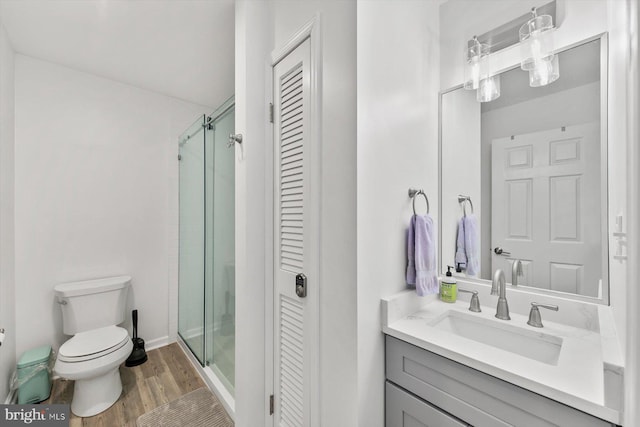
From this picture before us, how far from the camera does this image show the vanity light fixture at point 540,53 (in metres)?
1.13

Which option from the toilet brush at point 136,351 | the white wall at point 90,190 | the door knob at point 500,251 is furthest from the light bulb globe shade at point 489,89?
the toilet brush at point 136,351

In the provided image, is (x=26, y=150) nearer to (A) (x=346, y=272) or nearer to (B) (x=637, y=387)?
(A) (x=346, y=272)

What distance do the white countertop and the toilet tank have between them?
7.07ft

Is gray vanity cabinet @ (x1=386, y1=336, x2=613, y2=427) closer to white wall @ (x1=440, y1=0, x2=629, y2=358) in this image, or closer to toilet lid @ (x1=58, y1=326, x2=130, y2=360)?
white wall @ (x1=440, y1=0, x2=629, y2=358)

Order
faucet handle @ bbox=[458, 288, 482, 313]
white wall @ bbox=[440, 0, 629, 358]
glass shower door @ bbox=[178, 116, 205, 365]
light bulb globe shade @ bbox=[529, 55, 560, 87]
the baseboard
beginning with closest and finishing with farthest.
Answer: white wall @ bbox=[440, 0, 629, 358] → light bulb globe shade @ bbox=[529, 55, 560, 87] → faucet handle @ bbox=[458, 288, 482, 313] → glass shower door @ bbox=[178, 116, 205, 365] → the baseboard

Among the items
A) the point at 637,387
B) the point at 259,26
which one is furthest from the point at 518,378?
the point at 259,26

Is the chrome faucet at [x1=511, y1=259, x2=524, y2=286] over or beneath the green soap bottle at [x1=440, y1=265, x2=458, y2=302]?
over

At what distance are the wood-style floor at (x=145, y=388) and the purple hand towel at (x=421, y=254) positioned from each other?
180 centimetres

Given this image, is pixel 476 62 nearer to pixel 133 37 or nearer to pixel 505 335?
pixel 505 335

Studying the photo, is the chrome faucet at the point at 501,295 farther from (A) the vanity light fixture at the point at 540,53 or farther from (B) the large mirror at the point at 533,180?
(A) the vanity light fixture at the point at 540,53

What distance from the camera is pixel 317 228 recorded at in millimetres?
1131

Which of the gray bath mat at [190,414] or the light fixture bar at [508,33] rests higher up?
the light fixture bar at [508,33]

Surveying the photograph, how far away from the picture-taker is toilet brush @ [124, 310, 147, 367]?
87.4 inches

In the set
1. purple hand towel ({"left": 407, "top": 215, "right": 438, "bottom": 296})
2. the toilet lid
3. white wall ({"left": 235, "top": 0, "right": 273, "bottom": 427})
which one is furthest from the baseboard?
purple hand towel ({"left": 407, "top": 215, "right": 438, "bottom": 296})
